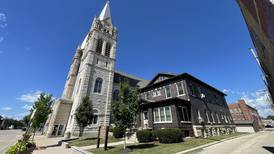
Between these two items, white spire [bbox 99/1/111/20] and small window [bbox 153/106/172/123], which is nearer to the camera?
small window [bbox 153/106/172/123]

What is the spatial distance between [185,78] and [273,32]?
799 inches

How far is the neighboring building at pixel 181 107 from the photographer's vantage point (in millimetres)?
17906

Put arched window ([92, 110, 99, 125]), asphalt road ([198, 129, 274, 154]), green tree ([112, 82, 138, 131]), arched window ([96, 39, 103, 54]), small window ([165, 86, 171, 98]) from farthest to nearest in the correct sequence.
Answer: arched window ([96, 39, 103, 54]), arched window ([92, 110, 99, 125]), small window ([165, 86, 171, 98]), green tree ([112, 82, 138, 131]), asphalt road ([198, 129, 274, 154])

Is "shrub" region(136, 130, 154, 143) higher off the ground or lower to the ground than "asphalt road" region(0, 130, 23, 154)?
higher

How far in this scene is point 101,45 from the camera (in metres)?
31.9

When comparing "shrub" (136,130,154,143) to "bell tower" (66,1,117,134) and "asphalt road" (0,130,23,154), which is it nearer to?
"bell tower" (66,1,117,134)

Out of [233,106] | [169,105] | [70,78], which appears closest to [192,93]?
[169,105]

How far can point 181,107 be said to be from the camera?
736 inches

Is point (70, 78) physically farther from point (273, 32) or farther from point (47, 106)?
point (273, 32)

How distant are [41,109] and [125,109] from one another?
510 inches

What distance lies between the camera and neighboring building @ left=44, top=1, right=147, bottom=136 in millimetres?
24766

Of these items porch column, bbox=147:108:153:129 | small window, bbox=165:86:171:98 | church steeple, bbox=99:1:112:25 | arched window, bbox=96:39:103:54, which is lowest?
porch column, bbox=147:108:153:129

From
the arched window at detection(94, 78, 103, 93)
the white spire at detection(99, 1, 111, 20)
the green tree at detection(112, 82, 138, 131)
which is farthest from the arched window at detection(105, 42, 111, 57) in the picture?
the green tree at detection(112, 82, 138, 131)

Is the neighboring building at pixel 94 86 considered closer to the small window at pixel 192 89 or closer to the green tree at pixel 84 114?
the green tree at pixel 84 114
